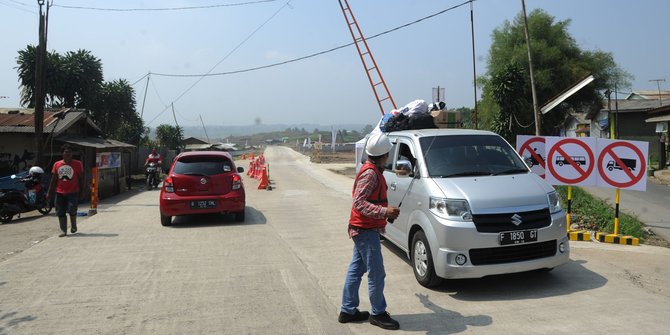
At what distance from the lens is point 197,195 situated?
34.2 ft

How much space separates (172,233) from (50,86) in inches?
830

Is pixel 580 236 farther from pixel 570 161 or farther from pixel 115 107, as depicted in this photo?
pixel 115 107

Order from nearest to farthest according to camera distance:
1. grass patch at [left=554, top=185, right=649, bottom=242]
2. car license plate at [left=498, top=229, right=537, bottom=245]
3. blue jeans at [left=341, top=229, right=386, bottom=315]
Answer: blue jeans at [left=341, top=229, right=386, bottom=315] < car license plate at [left=498, top=229, right=537, bottom=245] < grass patch at [left=554, top=185, right=649, bottom=242]

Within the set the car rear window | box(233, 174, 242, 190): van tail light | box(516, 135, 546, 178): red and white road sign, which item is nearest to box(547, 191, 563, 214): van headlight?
box(516, 135, 546, 178): red and white road sign

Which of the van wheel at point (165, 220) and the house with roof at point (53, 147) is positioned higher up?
the house with roof at point (53, 147)

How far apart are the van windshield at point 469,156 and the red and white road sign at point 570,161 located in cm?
243

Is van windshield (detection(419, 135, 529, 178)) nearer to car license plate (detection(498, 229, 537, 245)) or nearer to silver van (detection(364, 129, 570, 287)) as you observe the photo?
silver van (detection(364, 129, 570, 287))

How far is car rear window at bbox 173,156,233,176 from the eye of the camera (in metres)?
10.6

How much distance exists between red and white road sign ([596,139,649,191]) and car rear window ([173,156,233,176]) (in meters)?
7.29

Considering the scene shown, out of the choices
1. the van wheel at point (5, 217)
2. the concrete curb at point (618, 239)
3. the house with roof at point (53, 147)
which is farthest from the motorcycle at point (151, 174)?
the concrete curb at point (618, 239)

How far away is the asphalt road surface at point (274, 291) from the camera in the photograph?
4629 mm

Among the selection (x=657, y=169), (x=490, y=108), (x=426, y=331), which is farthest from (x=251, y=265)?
(x=490, y=108)

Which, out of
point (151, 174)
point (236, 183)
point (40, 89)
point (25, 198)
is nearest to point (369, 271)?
point (236, 183)

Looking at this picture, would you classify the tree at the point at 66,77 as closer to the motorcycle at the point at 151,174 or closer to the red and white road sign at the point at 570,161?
the motorcycle at the point at 151,174
